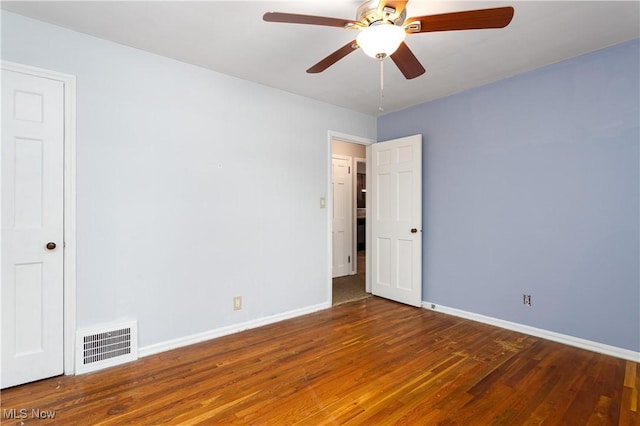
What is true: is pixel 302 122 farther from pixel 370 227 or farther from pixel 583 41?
pixel 583 41

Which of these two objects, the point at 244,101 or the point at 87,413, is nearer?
the point at 87,413

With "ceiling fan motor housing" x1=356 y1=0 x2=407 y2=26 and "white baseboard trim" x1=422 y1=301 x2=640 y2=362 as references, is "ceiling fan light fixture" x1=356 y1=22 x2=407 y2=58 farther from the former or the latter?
"white baseboard trim" x1=422 y1=301 x2=640 y2=362

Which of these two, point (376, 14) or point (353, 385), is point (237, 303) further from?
point (376, 14)

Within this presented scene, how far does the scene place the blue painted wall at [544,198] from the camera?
2.50 metres

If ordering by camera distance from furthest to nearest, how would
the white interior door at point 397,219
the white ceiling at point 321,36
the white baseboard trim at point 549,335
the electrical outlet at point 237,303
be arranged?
the white interior door at point 397,219, the electrical outlet at point 237,303, the white baseboard trim at point 549,335, the white ceiling at point 321,36

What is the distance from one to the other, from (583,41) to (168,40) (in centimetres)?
320

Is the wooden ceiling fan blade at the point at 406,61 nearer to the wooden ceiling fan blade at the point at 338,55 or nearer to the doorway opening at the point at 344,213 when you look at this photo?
the wooden ceiling fan blade at the point at 338,55

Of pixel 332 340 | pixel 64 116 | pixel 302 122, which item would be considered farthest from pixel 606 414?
pixel 64 116

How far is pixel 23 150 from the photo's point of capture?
2.11 metres

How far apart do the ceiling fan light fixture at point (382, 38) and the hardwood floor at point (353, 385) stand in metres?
2.07
